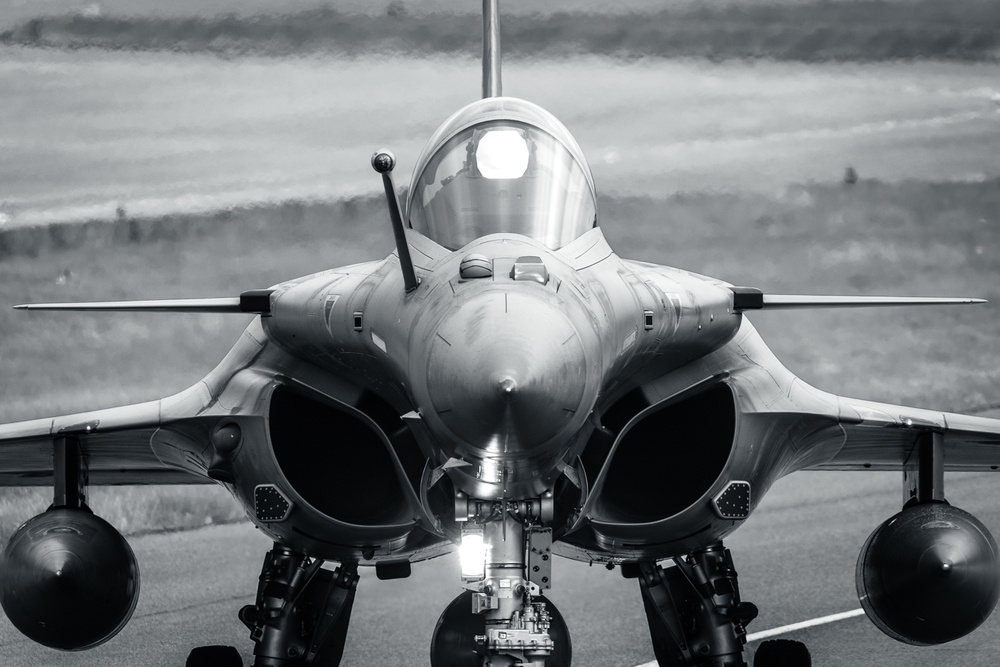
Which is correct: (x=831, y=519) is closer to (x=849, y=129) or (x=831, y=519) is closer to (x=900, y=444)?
(x=849, y=129)

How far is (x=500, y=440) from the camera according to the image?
4.00 m

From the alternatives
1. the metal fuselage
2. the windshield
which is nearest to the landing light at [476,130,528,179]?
the windshield

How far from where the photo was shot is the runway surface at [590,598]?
32.7 feet

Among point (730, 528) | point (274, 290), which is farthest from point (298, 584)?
point (730, 528)

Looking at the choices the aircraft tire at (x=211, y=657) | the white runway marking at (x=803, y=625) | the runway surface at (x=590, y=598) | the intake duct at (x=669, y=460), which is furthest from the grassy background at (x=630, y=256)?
the intake duct at (x=669, y=460)

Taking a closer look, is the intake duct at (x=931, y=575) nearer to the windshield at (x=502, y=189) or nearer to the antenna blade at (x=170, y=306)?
the windshield at (x=502, y=189)

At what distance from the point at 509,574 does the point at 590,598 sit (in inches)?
325

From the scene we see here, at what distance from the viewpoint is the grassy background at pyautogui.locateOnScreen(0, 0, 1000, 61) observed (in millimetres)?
14773

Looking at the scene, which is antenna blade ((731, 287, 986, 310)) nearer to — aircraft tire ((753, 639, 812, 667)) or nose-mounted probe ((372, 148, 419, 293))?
nose-mounted probe ((372, 148, 419, 293))

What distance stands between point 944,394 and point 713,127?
16.5ft

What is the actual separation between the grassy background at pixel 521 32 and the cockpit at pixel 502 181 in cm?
886

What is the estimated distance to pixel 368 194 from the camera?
14875mm

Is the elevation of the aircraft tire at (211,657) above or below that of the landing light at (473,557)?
below

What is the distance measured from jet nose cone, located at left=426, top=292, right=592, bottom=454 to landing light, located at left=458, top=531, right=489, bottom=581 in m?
0.55
